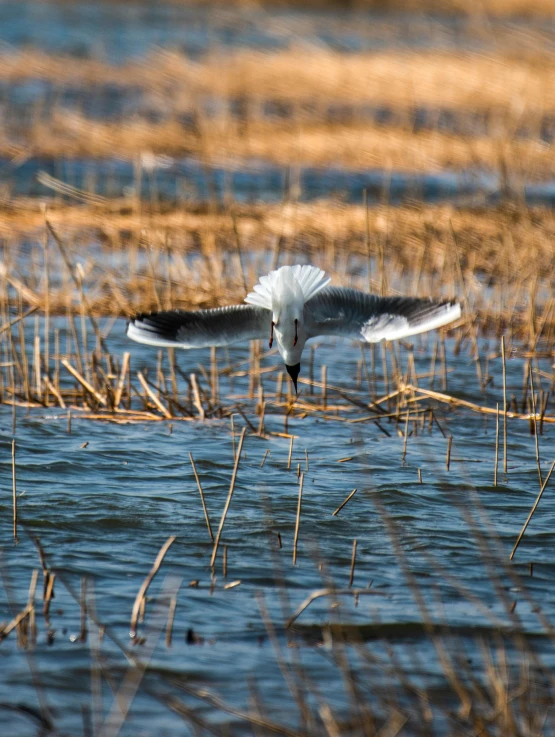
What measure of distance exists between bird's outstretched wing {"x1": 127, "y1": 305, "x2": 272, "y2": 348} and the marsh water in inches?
22.1

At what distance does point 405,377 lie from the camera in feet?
24.7

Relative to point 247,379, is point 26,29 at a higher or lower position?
higher

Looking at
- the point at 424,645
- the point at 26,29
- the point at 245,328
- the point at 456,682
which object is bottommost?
the point at 424,645

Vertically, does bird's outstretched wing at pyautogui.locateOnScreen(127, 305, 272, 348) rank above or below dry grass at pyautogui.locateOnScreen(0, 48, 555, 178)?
below

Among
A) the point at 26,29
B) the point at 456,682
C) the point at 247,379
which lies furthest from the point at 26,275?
the point at 26,29

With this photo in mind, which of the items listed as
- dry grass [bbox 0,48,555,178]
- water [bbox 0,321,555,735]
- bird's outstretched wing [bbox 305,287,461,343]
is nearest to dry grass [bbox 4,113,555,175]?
dry grass [bbox 0,48,555,178]

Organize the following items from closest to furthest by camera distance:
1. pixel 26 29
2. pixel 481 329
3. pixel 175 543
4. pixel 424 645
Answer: pixel 424 645
pixel 175 543
pixel 481 329
pixel 26 29

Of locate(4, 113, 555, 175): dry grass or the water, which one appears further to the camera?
locate(4, 113, 555, 175): dry grass

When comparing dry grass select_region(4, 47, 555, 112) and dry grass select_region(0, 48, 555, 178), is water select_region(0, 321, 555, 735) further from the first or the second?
dry grass select_region(4, 47, 555, 112)

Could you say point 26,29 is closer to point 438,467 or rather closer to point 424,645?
point 438,467

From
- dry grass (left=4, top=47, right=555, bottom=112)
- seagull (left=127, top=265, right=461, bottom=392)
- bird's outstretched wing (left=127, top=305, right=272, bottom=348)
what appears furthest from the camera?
dry grass (left=4, top=47, right=555, bottom=112)

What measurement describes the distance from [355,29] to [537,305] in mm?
20238

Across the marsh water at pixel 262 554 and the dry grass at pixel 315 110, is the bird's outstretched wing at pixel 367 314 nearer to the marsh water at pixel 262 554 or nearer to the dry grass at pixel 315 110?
the marsh water at pixel 262 554

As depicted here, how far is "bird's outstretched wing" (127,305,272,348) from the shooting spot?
5777 millimetres
